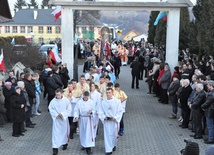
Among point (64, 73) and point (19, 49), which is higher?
point (19, 49)

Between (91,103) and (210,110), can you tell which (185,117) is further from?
(91,103)

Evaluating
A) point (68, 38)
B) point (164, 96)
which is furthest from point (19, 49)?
point (164, 96)

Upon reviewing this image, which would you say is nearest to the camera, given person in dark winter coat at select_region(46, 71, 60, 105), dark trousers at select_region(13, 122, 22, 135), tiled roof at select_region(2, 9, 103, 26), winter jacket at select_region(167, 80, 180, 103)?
dark trousers at select_region(13, 122, 22, 135)

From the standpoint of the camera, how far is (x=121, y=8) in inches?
794

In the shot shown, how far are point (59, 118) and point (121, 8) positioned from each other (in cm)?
954

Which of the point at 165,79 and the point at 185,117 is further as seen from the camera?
the point at 165,79

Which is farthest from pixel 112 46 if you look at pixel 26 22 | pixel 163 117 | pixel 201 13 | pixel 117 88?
pixel 26 22

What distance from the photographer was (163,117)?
1664 cm

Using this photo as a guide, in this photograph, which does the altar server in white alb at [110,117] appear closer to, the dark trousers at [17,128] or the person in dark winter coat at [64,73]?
the dark trousers at [17,128]

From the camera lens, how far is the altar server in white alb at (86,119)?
11922mm

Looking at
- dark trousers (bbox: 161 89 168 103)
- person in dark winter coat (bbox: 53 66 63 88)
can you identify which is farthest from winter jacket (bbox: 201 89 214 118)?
person in dark winter coat (bbox: 53 66 63 88)

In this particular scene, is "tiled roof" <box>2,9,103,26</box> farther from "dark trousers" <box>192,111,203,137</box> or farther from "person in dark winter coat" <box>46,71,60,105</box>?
"dark trousers" <box>192,111,203,137</box>

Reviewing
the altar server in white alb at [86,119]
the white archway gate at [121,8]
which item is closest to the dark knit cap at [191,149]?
the altar server in white alb at [86,119]

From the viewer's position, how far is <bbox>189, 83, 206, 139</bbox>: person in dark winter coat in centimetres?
1313
